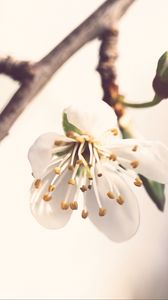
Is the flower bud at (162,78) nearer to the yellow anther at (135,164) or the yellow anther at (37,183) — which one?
the yellow anther at (135,164)

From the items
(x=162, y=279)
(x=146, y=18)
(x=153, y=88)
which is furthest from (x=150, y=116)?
(x=162, y=279)

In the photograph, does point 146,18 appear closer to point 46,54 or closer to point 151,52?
point 151,52

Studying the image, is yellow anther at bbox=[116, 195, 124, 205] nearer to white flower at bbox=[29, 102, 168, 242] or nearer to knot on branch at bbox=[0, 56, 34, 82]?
white flower at bbox=[29, 102, 168, 242]

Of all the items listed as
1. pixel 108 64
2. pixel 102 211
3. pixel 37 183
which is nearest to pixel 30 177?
pixel 37 183

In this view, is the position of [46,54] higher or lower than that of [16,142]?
higher

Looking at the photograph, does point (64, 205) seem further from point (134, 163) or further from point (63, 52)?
point (63, 52)

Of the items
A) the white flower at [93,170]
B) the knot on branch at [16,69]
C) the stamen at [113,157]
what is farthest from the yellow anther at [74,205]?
the knot on branch at [16,69]
